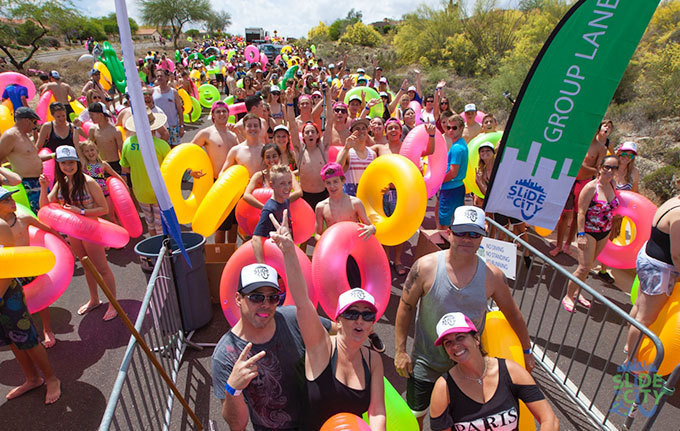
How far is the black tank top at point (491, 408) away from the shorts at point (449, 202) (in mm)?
3711

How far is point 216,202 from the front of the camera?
430cm

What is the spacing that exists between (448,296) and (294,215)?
2.11 metres

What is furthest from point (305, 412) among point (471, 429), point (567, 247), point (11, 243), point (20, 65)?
point (20, 65)

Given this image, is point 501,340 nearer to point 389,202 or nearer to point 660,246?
point 660,246

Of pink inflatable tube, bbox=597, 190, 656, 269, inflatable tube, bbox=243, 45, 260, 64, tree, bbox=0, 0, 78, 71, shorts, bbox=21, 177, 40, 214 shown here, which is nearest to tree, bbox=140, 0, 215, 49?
tree, bbox=0, 0, 78, 71

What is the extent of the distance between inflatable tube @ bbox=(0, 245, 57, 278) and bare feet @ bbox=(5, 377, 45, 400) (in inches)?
44.8

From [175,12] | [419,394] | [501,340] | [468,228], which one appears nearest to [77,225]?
[419,394]

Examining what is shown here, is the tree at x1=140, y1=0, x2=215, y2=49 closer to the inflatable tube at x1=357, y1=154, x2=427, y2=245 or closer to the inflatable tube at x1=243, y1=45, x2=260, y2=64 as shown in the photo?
the inflatable tube at x1=243, y1=45, x2=260, y2=64

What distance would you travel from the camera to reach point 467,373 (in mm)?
1985

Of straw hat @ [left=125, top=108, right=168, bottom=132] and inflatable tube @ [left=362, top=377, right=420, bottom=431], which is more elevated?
straw hat @ [left=125, top=108, right=168, bottom=132]

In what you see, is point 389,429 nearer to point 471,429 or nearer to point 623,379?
point 471,429

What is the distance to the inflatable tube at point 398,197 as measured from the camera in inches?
169

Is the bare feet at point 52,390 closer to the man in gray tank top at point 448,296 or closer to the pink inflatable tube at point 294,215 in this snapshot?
the pink inflatable tube at point 294,215

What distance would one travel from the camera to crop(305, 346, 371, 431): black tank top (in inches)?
77.3
